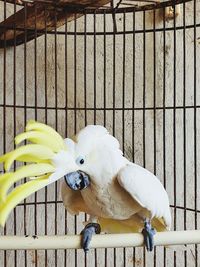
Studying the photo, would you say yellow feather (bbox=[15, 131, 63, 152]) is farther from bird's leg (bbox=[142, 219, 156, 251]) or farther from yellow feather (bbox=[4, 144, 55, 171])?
bird's leg (bbox=[142, 219, 156, 251])

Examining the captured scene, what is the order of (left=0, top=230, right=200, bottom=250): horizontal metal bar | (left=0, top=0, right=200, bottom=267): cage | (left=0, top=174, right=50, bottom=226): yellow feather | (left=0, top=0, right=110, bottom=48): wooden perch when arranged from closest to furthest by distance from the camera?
(left=0, top=174, right=50, bottom=226): yellow feather
(left=0, top=230, right=200, bottom=250): horizontal metal bar
(left=0, top=0, right=110, bottom=48): wooden perch
(left=0, top=0, right=200, bottom=267): cage

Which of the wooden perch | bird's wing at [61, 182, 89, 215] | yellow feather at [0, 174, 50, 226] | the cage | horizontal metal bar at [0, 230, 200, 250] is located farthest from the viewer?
the cage

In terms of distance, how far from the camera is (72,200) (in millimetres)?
934

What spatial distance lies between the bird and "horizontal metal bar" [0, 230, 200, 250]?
0.04 feet

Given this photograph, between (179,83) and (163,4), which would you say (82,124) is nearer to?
(179,83)

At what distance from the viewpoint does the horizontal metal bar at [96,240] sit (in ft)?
2.47

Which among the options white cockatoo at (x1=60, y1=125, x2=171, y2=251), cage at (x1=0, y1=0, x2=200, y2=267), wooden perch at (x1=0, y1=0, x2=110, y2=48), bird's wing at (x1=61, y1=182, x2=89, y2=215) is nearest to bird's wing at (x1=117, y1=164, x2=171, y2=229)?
white cockatoo at (x1=60, y1=125, x2=171, y2=251)

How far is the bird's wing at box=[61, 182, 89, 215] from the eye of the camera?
91cm

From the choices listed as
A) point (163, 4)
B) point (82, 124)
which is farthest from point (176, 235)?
point (82, 124)

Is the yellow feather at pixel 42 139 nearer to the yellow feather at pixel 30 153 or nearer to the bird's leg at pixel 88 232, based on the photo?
the yellow feather at pixel 30 153

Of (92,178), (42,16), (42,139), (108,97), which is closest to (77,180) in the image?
(92,178)

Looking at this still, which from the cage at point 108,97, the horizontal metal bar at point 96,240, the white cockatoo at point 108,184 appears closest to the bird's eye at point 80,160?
the white cockatoo at point 108,184

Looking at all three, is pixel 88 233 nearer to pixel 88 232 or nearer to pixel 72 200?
pixel 88 232

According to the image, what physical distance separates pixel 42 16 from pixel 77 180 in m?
0.67
